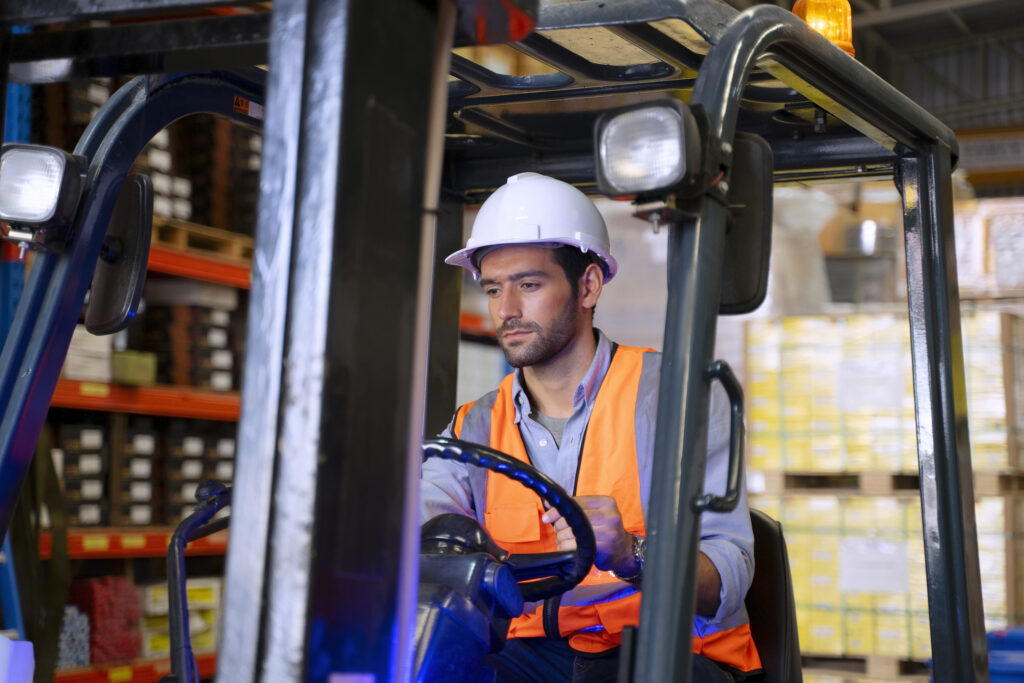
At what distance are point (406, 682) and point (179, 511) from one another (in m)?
5.15

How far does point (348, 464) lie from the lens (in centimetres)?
126

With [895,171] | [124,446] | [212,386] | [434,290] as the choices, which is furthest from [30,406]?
[212,386]

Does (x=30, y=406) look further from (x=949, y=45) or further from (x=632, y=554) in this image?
(x=949, y=45)

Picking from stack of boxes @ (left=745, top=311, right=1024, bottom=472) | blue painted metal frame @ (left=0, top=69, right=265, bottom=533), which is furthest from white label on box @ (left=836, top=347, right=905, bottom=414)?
blue painted metal frame @ (left=0, top=69, right=265, bottom=533)

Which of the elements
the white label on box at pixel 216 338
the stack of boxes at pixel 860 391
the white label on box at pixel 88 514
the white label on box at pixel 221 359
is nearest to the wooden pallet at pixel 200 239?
the white label on box at pixel 216 338

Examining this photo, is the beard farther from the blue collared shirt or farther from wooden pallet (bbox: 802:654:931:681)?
wooden pallet (bbox: 802:654:931:681)

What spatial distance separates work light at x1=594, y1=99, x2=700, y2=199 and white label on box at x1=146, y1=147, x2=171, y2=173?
469 cm

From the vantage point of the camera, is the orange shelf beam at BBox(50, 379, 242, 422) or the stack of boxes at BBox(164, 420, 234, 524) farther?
the stack of boxes at BBox(164, 420, 234, 524)

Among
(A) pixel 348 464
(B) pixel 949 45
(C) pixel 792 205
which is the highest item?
(B) pixel 949 45

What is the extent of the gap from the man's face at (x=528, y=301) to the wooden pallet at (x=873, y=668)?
10.5 ft

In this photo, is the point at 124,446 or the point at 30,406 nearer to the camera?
the point at 30,406

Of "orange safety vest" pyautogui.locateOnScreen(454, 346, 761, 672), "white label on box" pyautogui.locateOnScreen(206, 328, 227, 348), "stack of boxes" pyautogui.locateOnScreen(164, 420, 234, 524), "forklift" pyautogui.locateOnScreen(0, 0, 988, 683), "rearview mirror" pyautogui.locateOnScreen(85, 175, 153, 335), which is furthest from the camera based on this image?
"white label on box" pyautogui.locateOnScreen(206, 328, 227, 348)

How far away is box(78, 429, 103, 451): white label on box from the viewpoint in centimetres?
563

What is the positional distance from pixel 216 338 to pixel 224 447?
64 cm
